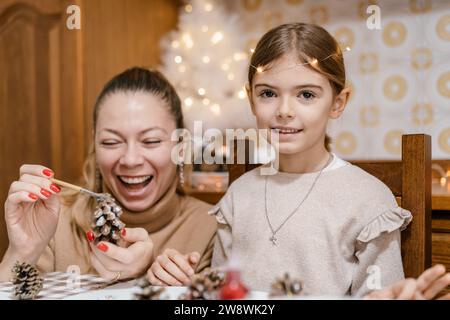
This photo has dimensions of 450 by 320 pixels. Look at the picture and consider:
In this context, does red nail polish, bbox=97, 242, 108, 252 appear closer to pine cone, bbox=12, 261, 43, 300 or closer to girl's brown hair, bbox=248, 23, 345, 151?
pine cone, bbox=12, 261, 43, 300

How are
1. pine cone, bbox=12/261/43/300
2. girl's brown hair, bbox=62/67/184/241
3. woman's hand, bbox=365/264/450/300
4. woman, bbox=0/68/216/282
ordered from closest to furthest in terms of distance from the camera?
woman's hand, bbox=365/264/450/300 < pine cone, bbox=12/261/43/300 < woman, bbox=0/68/216/282 < girl's brown hair, bbox=62/67/184/241

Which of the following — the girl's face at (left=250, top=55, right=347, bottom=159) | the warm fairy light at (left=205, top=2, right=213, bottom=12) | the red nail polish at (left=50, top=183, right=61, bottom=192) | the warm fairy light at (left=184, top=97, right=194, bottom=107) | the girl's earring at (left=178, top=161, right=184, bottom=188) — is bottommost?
the red nail polish at (left=50, top=183, right=61, bottom=192)

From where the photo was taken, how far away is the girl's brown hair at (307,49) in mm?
725

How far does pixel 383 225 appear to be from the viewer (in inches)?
27.6

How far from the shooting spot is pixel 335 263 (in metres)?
0.72

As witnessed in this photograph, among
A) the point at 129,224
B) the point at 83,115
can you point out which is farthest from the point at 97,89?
the point at 129,224

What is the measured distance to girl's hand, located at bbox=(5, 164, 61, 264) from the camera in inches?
31.0

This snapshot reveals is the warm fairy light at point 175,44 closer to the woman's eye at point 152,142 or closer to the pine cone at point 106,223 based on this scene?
the woman's eye at point 152,142

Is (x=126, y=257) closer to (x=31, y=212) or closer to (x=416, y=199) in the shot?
(x=31, y=212)

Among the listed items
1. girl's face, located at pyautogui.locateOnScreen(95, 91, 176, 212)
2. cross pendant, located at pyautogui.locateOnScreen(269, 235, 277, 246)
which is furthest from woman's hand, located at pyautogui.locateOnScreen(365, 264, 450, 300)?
girl's face, located at pyautogui.locateOnScreen(95, 91, 176, 212)

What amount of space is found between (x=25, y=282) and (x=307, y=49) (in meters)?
0.56

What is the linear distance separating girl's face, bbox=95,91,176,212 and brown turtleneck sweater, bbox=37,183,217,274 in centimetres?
3

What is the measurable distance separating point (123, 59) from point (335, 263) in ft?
2.13
